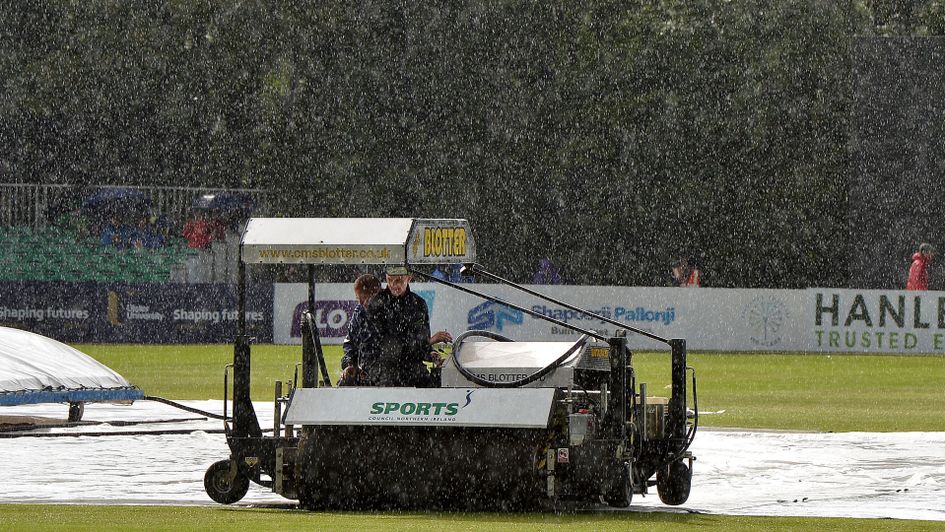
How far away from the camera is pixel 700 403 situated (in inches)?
936

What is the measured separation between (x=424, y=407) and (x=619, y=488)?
1382 millimetres

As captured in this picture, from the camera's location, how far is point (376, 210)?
4397 centimetres

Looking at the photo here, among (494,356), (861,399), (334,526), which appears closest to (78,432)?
(494,356)

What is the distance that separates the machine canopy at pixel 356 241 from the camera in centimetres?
1217

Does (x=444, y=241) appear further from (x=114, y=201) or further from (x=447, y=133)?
(x=447, y=133)

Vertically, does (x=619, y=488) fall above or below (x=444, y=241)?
below

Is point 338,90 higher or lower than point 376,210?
higher

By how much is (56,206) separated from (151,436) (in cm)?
2549

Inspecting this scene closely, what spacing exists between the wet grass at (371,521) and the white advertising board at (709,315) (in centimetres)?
2333

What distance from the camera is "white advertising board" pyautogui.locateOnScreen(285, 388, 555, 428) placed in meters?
12.0

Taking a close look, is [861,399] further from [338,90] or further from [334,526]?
[338,90]

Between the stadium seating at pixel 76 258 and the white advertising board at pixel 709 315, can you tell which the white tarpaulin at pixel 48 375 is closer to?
the white advertising board at pixel 709 315

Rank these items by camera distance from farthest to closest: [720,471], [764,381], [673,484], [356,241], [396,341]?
[764,381], [720,471], [673,484], [396,341], [356,241]

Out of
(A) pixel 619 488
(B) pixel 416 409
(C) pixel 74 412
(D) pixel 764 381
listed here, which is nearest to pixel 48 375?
(C) pixel 74 412
